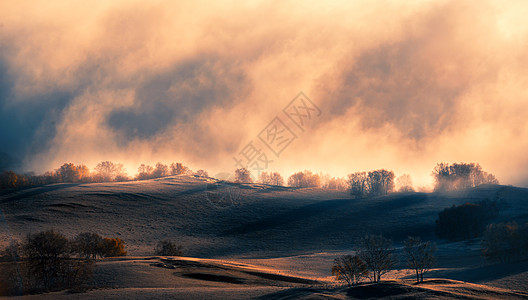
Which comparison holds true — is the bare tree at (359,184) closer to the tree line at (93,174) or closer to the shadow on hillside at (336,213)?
the shadow on hillside at (336,213)

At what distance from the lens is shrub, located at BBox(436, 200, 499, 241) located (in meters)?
80.1

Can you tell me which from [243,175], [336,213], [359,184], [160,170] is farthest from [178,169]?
[336,213]

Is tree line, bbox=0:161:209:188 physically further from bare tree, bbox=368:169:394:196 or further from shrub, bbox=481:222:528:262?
shrub, bbox=481:222:528:262

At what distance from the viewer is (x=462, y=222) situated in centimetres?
8106

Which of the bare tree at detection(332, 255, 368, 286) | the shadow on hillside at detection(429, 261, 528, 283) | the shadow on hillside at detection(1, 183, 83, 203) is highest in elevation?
the shadow on hillside at detection(1, 183, 83, 203)

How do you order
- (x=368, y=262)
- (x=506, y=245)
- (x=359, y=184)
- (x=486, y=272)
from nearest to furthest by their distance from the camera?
1. (x=368, y=262)
2. (x=486, y=272)
3. (x=506, y=245)
4. (x=359, y=184)

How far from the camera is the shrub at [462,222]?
80.1m

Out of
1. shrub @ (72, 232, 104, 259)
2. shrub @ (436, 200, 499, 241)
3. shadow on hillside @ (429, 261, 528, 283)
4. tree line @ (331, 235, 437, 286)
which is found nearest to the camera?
tree line @ (331, 235, 437, 286)

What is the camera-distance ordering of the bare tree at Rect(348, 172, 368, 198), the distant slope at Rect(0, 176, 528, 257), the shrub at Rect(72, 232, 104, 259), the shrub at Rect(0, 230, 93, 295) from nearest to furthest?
the shrub at Rect(0, 230, 93, 295), the shrub at Rect(72, 232, 104, 259), the distant slope at Rect(0, 176, 528, 257), the bare tree at Rect(348, 172, 368, 198)

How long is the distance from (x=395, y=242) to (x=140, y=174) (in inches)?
4860

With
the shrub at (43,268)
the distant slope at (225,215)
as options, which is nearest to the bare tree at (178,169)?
the distant slope at (225,215)

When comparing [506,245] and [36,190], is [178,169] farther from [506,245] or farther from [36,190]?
[506,245]

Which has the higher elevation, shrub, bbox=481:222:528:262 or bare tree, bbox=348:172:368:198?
bare tree, bbox=348:172:368:198

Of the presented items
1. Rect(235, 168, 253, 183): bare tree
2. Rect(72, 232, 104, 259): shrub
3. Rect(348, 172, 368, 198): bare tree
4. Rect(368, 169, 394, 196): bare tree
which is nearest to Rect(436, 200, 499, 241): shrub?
Rect(348, 172, 368, 198): bare tree
